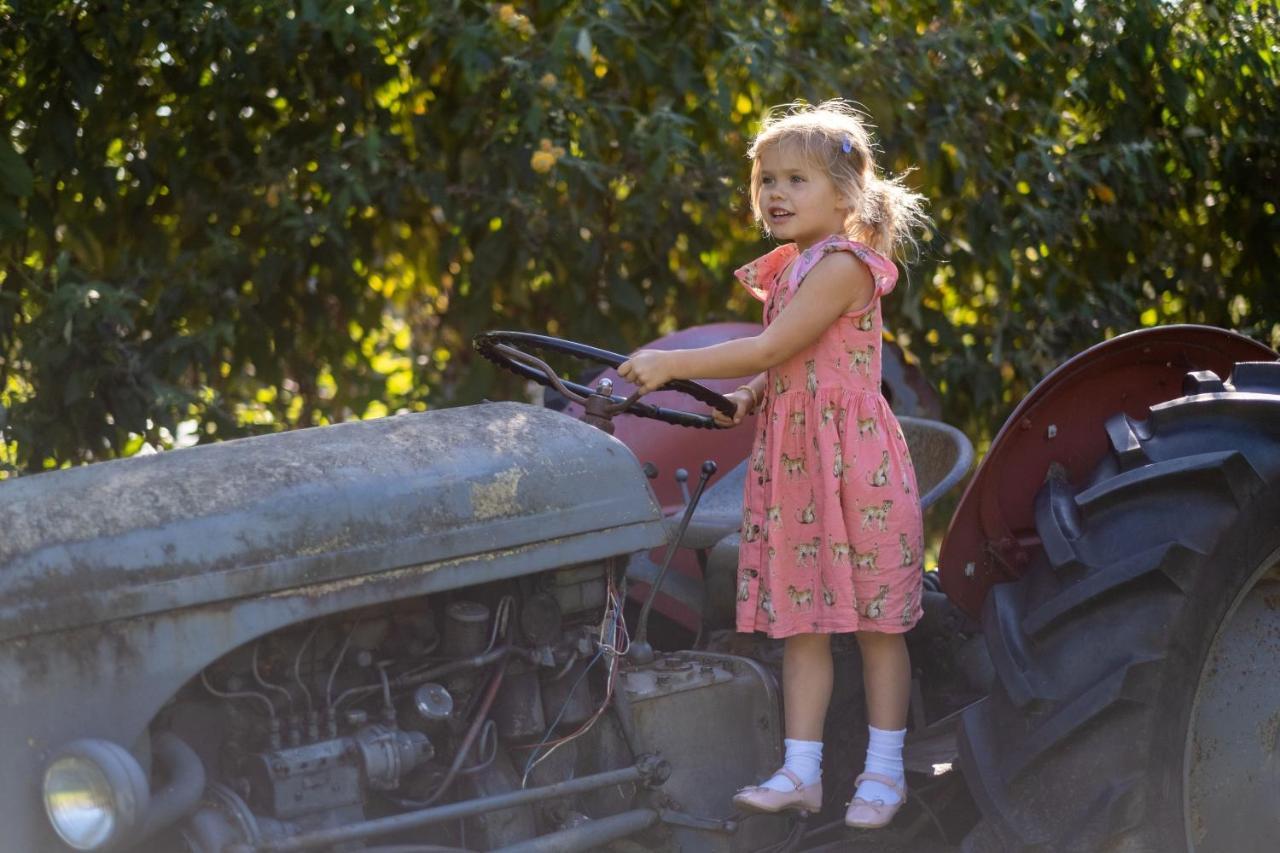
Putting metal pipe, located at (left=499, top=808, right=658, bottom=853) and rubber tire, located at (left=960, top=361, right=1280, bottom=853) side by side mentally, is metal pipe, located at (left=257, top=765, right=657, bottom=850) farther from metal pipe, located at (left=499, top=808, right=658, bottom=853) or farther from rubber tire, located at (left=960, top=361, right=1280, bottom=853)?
rubber tire, located at (left=960, top=361, right=1280, bottom=853)

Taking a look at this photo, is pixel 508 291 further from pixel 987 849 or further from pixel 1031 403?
pixel 987 849

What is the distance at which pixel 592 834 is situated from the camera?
257cm

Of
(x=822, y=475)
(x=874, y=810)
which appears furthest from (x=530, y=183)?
(x=874, y=810)

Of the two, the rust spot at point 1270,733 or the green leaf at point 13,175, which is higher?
the green leaf at point 13,175

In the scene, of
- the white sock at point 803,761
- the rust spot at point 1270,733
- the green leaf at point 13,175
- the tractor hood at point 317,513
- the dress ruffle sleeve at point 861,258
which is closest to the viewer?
the tractor hood at point 317,513

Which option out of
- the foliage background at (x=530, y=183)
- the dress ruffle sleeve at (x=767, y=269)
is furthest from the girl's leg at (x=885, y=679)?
the foliage background at (x=530, y=183)

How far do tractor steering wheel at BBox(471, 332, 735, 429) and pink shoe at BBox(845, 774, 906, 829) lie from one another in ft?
2.44

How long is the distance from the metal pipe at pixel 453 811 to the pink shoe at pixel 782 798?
0.16 meters

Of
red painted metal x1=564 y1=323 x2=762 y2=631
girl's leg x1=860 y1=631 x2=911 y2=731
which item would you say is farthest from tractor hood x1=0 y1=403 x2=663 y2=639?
red painted metal x1=564 y1=323 x2=762 y2=631

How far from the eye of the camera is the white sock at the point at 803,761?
277 cm

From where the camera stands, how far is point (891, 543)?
9.32ft

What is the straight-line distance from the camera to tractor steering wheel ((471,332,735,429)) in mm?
2748

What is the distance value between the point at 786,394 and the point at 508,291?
2432 mm

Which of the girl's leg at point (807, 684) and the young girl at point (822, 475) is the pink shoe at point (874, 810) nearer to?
the young girl at point (822, 475)
